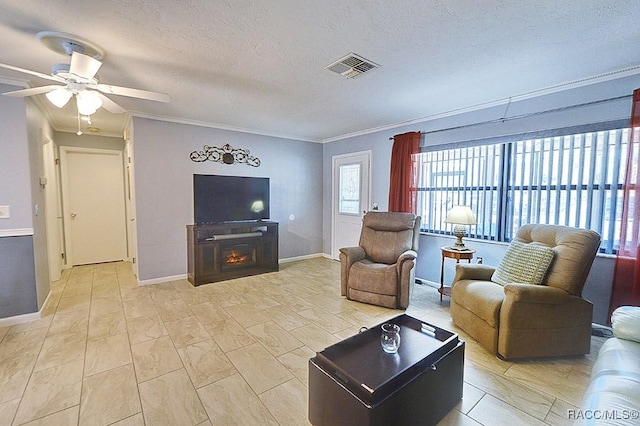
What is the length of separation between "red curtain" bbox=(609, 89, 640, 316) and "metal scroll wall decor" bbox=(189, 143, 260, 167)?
4627 mm

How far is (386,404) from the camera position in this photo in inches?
51.9

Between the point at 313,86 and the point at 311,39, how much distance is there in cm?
90

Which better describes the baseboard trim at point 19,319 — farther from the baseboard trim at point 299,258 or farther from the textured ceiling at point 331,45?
the baseboard trim at point 299,258

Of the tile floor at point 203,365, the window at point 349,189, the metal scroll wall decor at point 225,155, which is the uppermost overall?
the metal scroll wall decor at point 225,155

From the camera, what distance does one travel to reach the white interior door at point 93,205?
4.95 meters

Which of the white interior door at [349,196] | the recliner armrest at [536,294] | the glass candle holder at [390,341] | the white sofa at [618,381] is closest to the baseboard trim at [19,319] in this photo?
the glass candle holder at [390,341]

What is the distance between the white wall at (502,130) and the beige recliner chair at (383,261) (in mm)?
631

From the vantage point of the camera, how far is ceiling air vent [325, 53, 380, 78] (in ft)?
7.68

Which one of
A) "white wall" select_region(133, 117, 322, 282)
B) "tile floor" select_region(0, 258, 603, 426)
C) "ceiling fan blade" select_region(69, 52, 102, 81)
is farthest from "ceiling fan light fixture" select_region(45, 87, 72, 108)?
"tile floor" select_region(0, 258, 603, 426)

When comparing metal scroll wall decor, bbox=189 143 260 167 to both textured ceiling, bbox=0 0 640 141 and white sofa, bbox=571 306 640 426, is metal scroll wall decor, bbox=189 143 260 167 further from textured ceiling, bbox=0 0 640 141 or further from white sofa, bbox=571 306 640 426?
white sofa, bbox=571 306 640 426

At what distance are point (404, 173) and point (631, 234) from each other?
2.46 m

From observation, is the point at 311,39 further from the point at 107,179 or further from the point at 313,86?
the point at 107,179

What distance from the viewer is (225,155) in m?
4.68
